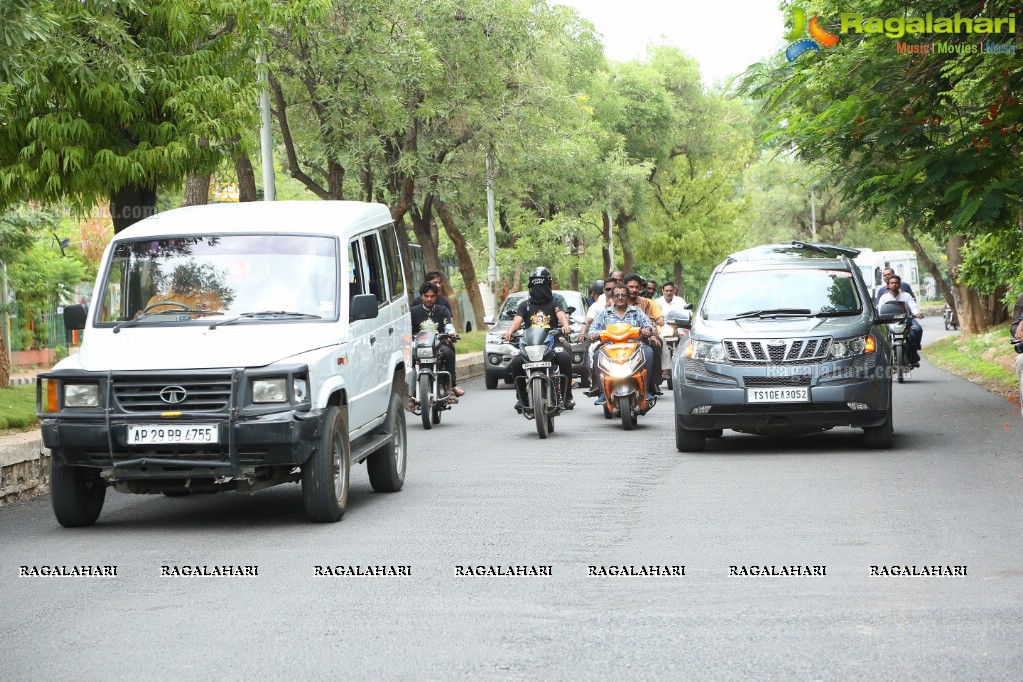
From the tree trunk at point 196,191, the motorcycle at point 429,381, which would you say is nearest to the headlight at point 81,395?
the motorcycle at point 429,381

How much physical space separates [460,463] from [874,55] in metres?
6.62

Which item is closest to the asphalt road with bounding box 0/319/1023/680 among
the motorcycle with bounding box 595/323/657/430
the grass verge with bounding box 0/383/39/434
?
the grass verge with bounding box 0/383/39/434

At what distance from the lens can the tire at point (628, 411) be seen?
16688 mm

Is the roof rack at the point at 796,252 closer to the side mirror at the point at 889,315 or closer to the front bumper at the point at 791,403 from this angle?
the side mirror at the point at 889,315

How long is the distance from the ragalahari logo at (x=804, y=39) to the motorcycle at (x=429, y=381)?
553 centimetres

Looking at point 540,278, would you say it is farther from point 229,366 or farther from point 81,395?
point 81,395

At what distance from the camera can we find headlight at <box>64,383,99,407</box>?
939 centimetres

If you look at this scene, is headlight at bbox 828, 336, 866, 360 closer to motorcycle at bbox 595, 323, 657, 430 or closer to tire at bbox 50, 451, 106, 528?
motorcycle at bbox 595, 323, 657, 430

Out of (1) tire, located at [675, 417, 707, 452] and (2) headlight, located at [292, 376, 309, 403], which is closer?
(2) headlight, located at [292, 376, 309, 403]

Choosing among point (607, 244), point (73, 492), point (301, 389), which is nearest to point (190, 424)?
point (301, 389)

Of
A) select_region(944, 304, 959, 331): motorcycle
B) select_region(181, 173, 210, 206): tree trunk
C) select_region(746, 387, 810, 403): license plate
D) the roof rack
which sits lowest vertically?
select_region(944, 304, 959, 331): motorcycle

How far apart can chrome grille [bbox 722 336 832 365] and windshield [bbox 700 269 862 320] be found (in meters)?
0.65

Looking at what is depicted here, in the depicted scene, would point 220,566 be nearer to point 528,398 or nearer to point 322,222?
point 322,222

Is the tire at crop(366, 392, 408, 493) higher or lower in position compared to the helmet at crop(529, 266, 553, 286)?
lower
